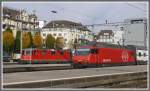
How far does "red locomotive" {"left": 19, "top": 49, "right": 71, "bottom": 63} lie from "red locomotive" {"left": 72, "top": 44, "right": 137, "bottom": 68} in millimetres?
10331

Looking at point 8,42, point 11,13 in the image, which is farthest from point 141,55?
point 11,13

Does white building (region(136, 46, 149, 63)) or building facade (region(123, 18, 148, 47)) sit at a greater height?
building facade (region(123, 18, 148, 47))

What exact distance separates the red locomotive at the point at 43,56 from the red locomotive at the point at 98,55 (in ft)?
33.9

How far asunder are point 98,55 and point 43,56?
12.8 metres

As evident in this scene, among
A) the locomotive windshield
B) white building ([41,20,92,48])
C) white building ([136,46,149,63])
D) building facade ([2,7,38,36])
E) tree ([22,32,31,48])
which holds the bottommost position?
white building ([136,46,149,63])

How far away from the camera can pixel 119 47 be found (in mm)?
39344

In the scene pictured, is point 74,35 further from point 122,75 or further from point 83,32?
point 122,75

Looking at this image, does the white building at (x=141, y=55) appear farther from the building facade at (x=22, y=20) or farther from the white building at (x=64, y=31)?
the building facade at (x=22, y=20)

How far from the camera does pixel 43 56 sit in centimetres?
4522

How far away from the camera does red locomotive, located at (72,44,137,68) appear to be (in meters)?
33.1

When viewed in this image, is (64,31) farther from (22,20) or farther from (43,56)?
(43,56)

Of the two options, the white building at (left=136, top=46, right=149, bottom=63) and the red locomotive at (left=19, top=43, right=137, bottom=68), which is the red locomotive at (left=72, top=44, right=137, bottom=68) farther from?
the white building at (left=136, top=46, right=149, bottom=63)

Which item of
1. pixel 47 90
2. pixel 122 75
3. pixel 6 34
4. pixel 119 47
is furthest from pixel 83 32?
pixel 47 90

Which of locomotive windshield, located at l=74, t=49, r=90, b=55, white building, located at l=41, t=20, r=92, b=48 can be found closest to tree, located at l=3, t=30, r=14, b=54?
white building, located at l=41, t=20, r=92, b=48
